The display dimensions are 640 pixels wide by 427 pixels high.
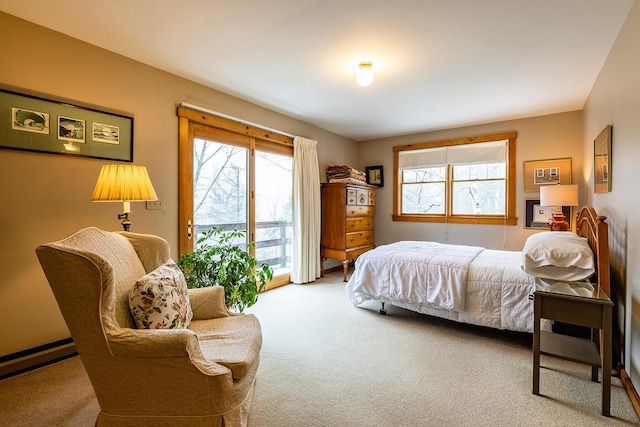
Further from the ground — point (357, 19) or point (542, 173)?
point (357, 19)

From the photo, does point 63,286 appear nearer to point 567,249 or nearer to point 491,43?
point 567,249

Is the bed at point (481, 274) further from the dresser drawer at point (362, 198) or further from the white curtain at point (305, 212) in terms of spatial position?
the dresser drawer at point (362, 198)

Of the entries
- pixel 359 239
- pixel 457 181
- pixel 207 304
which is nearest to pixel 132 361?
pixel 207 304

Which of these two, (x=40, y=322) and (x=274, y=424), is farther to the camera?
(x=40, y=322)

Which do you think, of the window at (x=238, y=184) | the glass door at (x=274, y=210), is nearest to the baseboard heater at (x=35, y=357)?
the window at (x=238, y=184)

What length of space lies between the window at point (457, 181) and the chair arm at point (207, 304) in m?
3.99

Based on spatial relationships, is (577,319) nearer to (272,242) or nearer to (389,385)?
(389,385)

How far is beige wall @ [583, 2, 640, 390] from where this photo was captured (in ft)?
5.97

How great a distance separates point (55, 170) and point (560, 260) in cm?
371

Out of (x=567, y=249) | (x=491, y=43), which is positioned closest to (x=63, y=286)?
(x=567, y=249)

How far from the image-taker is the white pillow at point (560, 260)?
6.75 ft

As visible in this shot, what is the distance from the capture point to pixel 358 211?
4922 mm

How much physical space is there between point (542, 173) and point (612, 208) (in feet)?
6.57

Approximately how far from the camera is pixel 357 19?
2068mm
